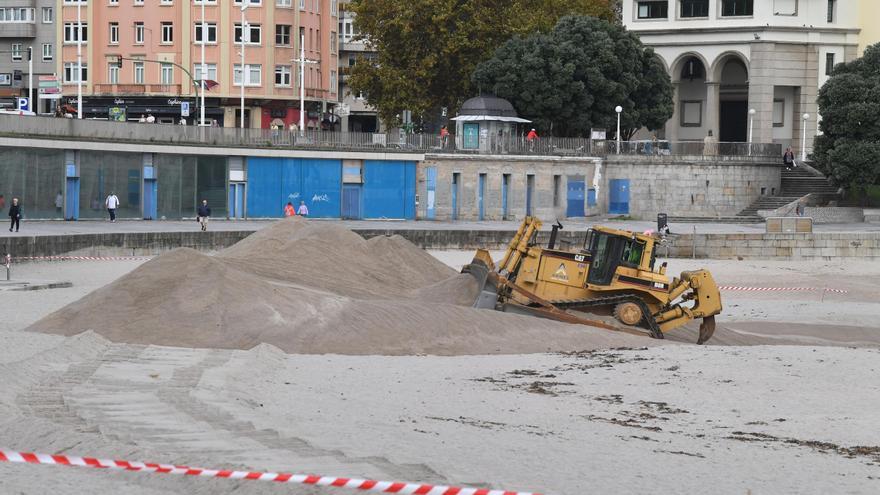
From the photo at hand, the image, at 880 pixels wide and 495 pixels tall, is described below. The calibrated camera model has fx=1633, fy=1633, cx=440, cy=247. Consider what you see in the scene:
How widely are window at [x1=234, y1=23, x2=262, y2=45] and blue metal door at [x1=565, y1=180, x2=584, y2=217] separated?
2409cm

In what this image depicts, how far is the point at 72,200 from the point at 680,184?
110 ft

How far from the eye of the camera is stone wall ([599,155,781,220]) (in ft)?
281

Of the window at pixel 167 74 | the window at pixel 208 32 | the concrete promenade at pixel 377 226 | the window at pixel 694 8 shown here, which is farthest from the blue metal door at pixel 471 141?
the window at pixel 167 74

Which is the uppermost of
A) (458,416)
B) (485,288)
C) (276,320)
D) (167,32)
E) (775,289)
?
(167,32)

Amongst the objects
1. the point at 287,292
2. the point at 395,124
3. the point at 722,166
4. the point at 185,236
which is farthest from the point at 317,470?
the point at 395,124

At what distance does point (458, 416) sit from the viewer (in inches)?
907

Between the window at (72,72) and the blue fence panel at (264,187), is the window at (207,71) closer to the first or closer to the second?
the window at (72,72)

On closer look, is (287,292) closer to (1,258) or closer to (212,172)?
(1,258)

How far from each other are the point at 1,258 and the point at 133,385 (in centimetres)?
2641

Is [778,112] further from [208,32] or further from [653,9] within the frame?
[208,32]

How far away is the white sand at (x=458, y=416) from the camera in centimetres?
1858

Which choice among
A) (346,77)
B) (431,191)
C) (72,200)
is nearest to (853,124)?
(431,191)

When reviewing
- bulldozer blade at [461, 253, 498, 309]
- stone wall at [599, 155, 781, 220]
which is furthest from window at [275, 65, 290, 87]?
bulldozer blade at [461, 253, 498, 309]

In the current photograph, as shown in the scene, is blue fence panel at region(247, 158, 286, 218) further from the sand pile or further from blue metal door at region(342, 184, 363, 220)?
the sand pile
